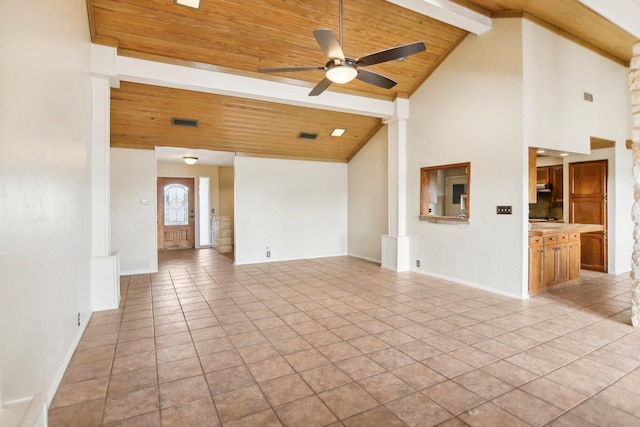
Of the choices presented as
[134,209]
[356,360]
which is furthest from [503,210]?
[134,209]

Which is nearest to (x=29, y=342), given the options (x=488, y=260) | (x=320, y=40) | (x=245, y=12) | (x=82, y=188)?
(x=82, y=188)

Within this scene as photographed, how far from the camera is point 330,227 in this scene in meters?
8.16

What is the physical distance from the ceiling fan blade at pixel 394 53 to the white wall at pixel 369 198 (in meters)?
3.91

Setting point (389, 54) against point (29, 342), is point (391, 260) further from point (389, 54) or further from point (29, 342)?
point (29, 342)

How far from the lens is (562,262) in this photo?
508 cm

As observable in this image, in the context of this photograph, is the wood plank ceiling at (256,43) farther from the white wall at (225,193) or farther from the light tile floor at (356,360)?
the white wall at (225,193)

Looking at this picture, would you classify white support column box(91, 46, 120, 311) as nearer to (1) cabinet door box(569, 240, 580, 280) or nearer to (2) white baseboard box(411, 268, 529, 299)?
(2) white baseboard box(411, 268, 529, 299)

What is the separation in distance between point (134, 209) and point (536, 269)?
6730 millimetres

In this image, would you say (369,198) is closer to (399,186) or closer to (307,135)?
(399,186)

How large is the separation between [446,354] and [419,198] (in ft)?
11.8

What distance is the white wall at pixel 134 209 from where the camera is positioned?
20.1 ft

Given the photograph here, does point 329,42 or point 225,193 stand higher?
point 329,42

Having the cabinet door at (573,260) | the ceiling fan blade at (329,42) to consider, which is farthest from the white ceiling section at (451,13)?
the cabinet door at (573,260)

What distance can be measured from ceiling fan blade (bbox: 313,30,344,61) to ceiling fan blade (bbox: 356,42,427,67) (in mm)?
267
